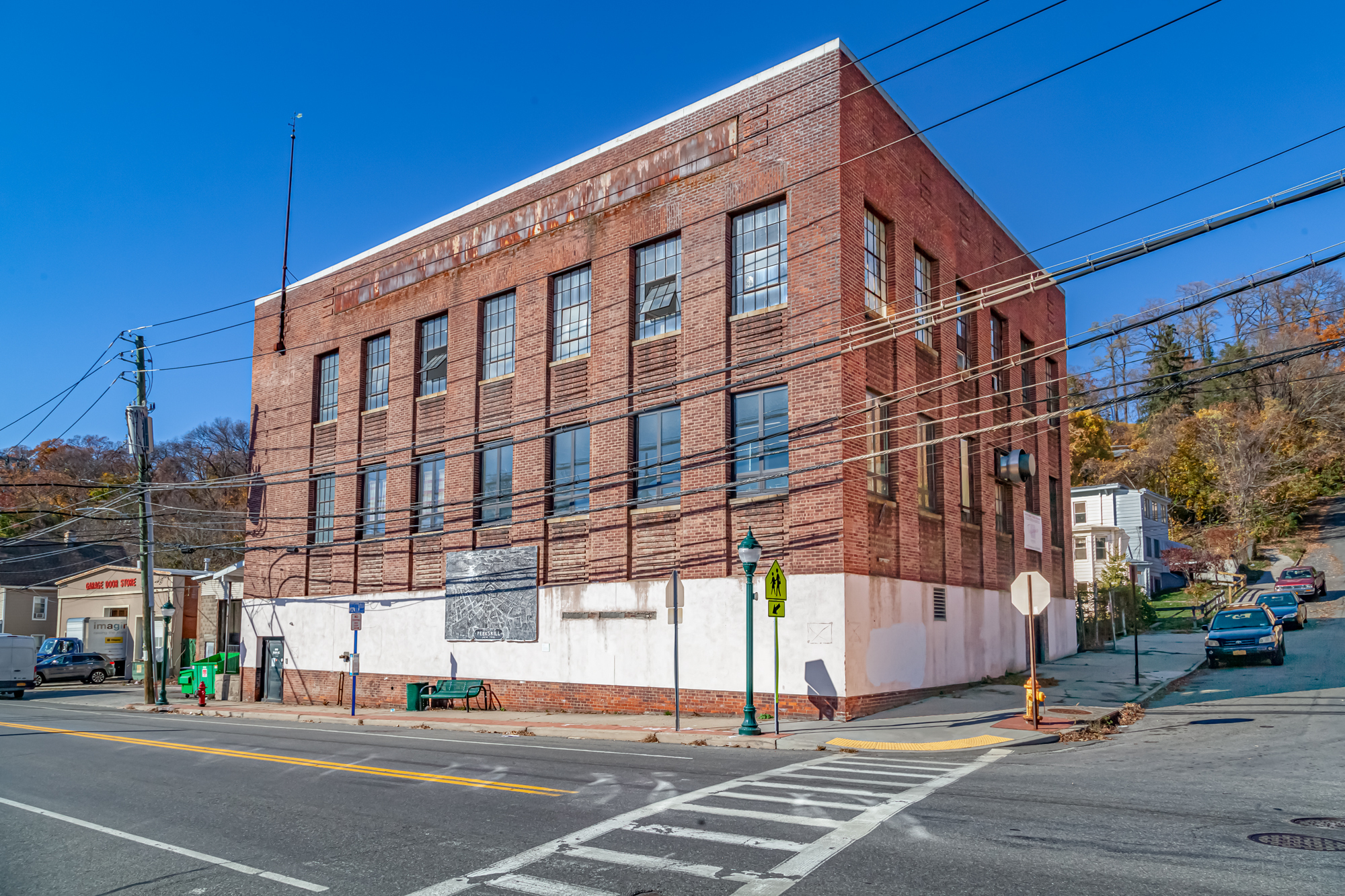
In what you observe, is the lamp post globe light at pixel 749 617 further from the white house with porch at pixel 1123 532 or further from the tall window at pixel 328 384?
the white house with porch at pixel 1123 532

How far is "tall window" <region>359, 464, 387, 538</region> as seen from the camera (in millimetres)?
29359

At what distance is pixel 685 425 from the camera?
2177 cm

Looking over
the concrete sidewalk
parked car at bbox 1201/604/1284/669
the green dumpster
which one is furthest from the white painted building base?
parked car at bbox 1201/604/1284/669

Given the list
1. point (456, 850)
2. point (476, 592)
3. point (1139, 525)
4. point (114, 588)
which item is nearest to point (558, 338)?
point (476, 592)

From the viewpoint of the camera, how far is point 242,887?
717cm

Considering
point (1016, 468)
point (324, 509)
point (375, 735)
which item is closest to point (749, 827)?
point (375, 735)

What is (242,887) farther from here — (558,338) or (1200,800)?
(558,338)

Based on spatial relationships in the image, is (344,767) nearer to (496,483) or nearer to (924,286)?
(496,483)

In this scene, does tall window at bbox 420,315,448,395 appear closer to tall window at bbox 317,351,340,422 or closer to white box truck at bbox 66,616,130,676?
tall window at bbox 317,351,340,422

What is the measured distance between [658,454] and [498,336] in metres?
7.41

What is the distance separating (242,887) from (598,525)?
1630 cm

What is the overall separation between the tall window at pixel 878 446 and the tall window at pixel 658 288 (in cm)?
501

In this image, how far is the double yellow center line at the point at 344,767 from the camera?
1130 cm

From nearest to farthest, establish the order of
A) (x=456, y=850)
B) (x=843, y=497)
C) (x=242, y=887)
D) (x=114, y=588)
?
(x=242, y=887) → (x=456, y=850) → (x=843, y=497) → (x=114, y=588)
